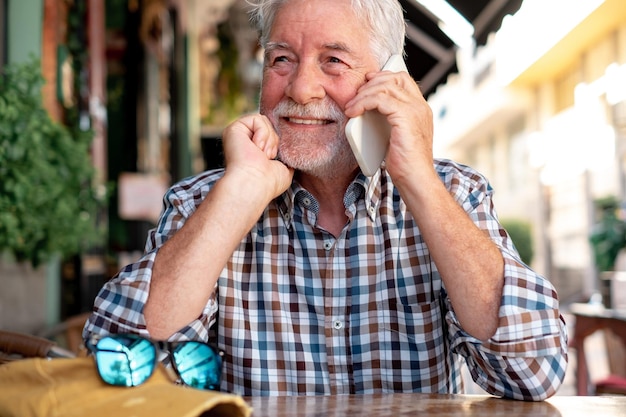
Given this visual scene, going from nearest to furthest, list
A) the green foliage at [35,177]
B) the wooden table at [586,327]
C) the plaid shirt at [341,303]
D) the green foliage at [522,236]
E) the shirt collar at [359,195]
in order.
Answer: the plaid shirt at [341,303] → the shirt collar at [359,195] → the green foliage at [35,177] → the wooden table at [586,327] → the green foliage at [522,236]

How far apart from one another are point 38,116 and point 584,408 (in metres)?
2.63

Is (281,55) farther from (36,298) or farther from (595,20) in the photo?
(595,20)

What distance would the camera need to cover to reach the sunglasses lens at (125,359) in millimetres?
1221

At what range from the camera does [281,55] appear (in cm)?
208

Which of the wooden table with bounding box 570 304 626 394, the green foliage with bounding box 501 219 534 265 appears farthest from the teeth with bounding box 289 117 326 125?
the green foliage with bounding box 501 219 534 265

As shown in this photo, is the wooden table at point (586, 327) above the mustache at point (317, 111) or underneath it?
underneath

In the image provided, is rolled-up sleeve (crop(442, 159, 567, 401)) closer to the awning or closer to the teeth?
the teeth

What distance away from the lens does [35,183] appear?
3.42 meters

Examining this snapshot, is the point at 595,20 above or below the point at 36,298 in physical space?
above

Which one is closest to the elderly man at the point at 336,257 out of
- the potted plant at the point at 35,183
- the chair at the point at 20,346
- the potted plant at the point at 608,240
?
the chair at the point at 20,346

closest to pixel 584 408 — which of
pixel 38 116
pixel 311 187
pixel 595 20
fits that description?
pixel 311 187

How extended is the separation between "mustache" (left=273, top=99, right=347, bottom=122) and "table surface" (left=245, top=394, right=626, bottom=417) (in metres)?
0.76

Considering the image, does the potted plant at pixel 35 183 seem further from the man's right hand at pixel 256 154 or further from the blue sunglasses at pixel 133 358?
the blue sunglasses at pixel 133 358

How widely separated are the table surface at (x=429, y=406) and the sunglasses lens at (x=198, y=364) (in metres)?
0.10
